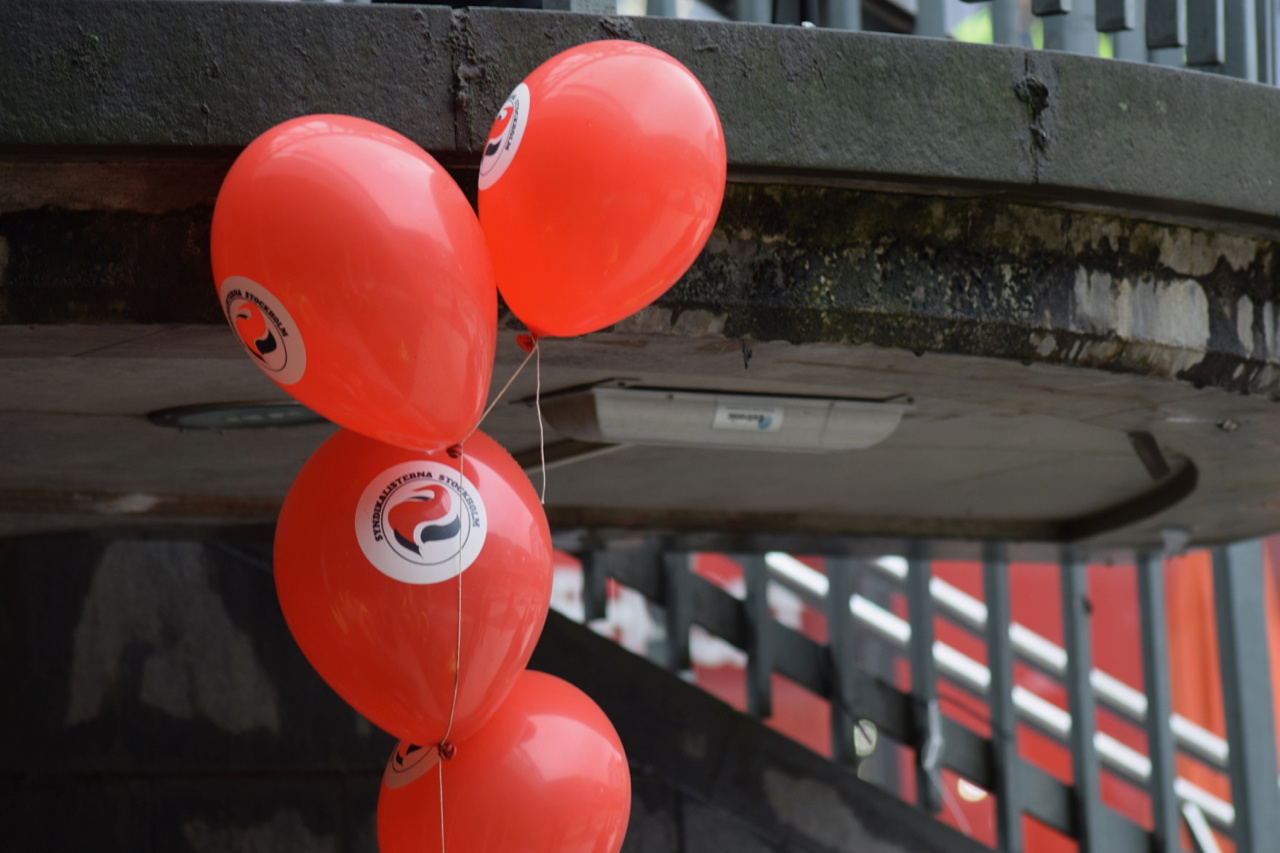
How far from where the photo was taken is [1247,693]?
21.5 ft

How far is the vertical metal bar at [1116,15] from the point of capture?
10.5ft

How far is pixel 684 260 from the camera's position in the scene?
2.41 m

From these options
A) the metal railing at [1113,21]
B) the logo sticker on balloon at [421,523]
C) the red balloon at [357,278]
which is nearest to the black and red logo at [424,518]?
the logo sticker on balloon at [421,523]

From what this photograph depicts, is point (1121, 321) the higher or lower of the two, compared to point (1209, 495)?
higher

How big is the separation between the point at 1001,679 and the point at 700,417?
3.29 metres

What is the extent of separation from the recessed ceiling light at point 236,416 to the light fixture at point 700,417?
0.77m

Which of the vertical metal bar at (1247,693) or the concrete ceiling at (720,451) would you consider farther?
Answer: the vertical metal bar at (1247,693)

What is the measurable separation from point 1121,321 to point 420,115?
1628mm

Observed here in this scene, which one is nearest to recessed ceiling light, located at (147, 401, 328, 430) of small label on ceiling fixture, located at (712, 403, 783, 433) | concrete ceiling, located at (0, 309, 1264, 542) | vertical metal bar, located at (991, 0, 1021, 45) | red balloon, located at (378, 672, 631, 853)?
concrete ceiling, located at (0, 309, 1264, 542)

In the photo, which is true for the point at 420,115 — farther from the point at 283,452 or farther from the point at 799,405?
the point at 283,452

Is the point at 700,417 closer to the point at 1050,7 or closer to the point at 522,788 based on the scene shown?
the point at 1050,7

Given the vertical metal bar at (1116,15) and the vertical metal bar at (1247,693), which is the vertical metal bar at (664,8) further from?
the vertical metal bar at (1247,693)

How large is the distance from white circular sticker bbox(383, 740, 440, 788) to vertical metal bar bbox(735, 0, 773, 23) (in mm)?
1769

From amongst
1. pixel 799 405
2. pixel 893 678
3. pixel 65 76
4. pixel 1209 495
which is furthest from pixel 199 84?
pixel 893 678
